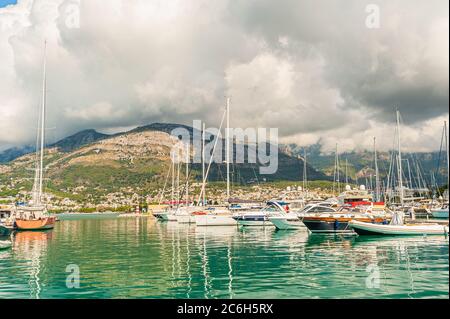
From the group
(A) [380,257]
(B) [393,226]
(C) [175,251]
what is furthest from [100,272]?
(B) [393,226]

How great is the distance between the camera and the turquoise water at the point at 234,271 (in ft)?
53.4

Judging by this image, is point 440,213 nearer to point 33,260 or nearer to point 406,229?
point 406,229

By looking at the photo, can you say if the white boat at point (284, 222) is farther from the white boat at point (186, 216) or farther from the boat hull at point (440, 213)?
the boat hull at point (440, 213)

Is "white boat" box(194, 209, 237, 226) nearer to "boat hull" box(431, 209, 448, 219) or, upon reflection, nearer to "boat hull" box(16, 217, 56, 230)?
"boat hull" box(16, 217, 56, 230)

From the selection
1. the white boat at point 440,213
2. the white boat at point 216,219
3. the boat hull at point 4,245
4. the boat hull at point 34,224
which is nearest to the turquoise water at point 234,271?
the boat hull at point 4,245

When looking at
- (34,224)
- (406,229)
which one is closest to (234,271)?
(406,229)

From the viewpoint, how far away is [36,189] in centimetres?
6072

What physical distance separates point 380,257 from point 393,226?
1547 cm

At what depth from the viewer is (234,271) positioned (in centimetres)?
2106

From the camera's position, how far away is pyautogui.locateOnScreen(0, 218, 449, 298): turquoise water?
16.3 metres

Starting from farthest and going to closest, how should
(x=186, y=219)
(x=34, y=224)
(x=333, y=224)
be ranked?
(x=186, y=219) < (x=34, y=224) < (x=333, y=224)

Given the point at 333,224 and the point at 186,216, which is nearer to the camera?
the point at 333,224
